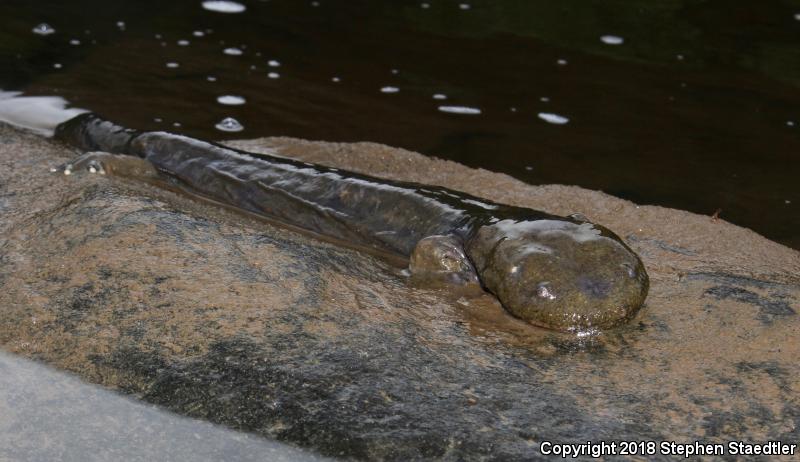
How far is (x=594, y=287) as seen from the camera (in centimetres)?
298

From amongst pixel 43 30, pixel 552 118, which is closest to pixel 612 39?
pixel 552 118

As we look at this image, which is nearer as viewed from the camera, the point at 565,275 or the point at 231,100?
the point at 565,275

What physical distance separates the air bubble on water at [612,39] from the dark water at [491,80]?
1.2 inches

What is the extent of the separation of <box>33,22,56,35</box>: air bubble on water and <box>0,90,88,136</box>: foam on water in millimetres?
1183

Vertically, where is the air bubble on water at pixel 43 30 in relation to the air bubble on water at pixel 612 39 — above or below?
above

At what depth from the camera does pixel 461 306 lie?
3.15 m

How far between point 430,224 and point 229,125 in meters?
2.01

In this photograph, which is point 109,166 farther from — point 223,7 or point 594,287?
point 223,7

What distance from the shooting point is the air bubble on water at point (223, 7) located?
731 centimetres

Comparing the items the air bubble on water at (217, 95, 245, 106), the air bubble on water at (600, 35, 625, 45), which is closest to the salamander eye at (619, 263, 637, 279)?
the air bubble on water at (217, 95, 245, 106)

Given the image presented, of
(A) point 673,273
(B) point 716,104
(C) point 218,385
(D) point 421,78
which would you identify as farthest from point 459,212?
(B) point 716,104

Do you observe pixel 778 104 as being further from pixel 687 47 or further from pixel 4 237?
pixel 4 237

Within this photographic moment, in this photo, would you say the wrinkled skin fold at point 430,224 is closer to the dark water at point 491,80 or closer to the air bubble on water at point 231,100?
the dark water at point 491,80

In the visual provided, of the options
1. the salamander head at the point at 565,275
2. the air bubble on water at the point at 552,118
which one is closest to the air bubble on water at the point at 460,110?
the air bubble on water at the point at 552,118
